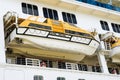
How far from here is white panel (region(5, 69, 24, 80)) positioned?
52.0 ft

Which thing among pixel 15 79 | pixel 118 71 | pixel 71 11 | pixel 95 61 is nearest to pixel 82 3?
pixel 71 11

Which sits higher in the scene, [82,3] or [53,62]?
[82,3]

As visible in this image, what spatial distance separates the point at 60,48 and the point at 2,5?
4.32 m

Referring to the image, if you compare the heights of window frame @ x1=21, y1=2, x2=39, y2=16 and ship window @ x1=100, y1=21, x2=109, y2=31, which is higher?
window frame @ x1=21, y1=2, x2=39, y2=16

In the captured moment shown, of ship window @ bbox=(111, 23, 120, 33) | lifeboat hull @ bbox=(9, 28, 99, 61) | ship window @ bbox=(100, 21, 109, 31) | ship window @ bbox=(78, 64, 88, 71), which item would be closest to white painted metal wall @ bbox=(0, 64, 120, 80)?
lifeboat hull @ bbox=(9, 28, 99, 61)

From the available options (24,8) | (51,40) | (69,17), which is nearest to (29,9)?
(24,8)

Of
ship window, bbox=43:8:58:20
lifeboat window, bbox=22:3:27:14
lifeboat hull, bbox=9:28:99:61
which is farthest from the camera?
ship window, bbox=43:8:58:20

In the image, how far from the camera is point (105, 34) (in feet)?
71.7

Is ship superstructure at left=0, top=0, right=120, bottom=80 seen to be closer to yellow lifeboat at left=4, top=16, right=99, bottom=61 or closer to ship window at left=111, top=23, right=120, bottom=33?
yellow lifeboat at left=4, top=16, right=99, bottom=61

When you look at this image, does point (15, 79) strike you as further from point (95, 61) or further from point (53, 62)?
point (95, 61)

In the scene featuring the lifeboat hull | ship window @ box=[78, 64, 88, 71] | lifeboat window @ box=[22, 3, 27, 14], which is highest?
lifeboat window @ box=[22, 3, 27, 14]

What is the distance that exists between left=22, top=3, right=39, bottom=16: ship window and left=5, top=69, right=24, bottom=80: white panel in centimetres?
464

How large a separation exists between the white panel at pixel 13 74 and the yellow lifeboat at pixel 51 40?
6.73 feet

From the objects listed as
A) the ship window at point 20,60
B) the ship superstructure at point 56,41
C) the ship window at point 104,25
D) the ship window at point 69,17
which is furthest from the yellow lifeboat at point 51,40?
the ship window at point 104,25
